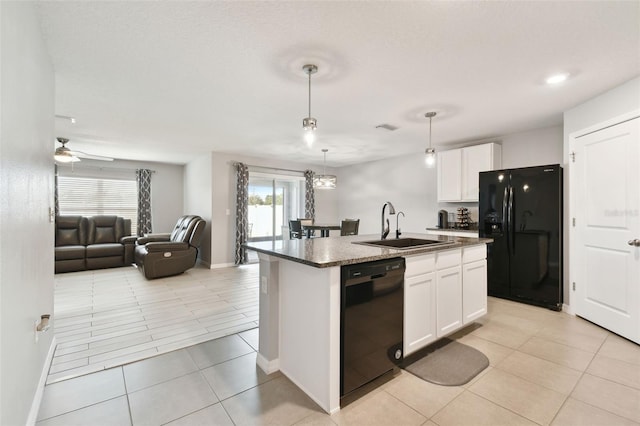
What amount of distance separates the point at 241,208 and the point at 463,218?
4365 mm

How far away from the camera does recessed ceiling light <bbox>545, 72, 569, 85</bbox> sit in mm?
2535

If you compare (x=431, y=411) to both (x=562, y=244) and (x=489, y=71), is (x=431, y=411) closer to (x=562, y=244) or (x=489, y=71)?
(x=489, y=71)

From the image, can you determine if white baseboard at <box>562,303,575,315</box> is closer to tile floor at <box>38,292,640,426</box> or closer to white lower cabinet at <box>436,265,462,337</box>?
tile floor at <box>38,292,640,426</box>

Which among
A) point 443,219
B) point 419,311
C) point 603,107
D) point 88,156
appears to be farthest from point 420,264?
point 88,156

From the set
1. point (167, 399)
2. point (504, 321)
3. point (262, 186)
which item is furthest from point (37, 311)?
point (262, 186)

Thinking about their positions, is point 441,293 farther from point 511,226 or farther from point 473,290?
point 511,226

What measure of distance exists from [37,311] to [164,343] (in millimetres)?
1050

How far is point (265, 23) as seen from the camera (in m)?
1.86

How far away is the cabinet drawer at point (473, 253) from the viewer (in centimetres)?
274

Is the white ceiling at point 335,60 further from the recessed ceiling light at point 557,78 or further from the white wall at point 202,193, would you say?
the white wall at point 202,193

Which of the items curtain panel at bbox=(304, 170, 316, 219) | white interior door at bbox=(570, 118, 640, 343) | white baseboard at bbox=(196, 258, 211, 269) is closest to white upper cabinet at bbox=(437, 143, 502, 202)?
white interior door at bbox=(570, 118, 640, 343)

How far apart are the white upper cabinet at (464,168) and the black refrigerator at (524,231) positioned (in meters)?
0.35

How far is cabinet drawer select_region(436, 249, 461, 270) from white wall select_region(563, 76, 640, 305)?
1.88 meters

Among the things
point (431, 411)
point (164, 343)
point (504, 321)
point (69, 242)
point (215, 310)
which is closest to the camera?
point (431, 411)
